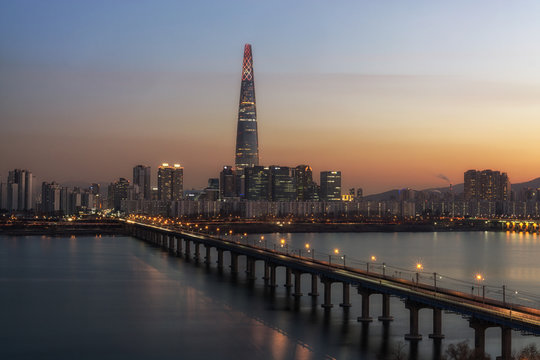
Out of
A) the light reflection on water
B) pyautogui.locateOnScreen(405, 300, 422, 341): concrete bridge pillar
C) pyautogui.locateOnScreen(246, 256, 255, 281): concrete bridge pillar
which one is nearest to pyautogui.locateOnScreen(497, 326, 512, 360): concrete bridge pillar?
the light reflection on water

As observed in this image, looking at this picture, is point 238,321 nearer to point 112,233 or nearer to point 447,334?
point 447,334

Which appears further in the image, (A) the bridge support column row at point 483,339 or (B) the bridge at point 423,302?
(B) the bridge at point 423,302

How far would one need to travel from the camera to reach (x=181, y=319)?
48.7 m

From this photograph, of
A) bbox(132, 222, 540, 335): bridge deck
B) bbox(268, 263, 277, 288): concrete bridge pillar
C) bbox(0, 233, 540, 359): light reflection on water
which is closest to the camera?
bbox(132, 222, 540, 335): bridge deck

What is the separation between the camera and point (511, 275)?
8025cm

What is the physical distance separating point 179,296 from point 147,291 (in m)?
5.48

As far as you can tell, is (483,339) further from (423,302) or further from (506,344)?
(423,302)

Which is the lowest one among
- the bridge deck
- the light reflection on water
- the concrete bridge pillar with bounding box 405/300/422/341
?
the light reflection on water

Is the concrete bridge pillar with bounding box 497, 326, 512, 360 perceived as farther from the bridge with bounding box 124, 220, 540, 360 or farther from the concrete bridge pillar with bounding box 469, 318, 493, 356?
the concrete bridge pillar with bounding box 469, 318, 493, 356

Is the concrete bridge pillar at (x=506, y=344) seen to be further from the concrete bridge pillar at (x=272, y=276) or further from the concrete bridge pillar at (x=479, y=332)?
the concrete bridge pillar at (x=272, y=276)

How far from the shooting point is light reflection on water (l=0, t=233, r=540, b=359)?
38875mm

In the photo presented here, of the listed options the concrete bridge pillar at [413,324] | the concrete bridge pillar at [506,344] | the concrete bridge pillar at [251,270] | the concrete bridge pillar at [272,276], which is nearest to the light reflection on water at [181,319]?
the concrete bridge pillar at [413,324]

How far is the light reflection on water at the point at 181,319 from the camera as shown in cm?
3888

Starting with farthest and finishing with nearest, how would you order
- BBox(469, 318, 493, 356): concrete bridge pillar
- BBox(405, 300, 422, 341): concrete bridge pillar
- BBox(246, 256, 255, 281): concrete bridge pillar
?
BBox(246, 256, 255, 281): concrete bridge pillar → BBox(405, 300, 422, 341): concrete bridge pillar → BBox(469, 318, 493, 356): concrete bridge pillar
